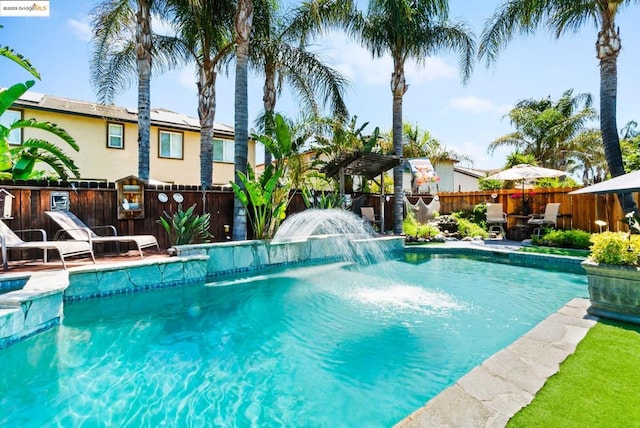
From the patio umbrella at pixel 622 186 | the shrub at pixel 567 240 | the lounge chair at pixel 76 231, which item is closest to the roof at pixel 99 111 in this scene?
the lounge chair at pixel 76 231

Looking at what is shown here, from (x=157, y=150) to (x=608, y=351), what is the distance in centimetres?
1866

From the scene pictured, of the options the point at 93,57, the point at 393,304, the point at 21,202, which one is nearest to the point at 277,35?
the point at 93,57

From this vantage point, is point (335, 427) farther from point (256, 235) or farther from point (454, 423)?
point (256, 235)

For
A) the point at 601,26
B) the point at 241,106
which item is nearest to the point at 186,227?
the point at 241,106

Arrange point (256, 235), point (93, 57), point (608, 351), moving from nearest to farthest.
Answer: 1. point (608, 351)
2. point (256, 235)
3. point (93, 57)

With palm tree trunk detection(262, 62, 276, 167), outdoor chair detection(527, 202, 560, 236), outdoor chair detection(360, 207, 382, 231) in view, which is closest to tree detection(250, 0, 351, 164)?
palm tree trunk detection(262, 62, 276, 167)

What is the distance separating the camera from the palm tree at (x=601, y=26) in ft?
31.9

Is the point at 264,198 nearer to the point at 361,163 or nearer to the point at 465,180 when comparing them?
the point at 361,163

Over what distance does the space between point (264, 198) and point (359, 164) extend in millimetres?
5603

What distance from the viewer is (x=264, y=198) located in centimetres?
914

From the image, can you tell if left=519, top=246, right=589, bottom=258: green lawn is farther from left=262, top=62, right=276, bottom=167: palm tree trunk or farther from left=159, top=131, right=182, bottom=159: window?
left=159, top=131, right=182, bottom=159: window

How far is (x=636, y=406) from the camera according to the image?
2.38 m

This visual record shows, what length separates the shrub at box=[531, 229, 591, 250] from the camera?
11.0 m

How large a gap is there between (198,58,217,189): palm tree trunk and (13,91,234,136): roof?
3.71 m
